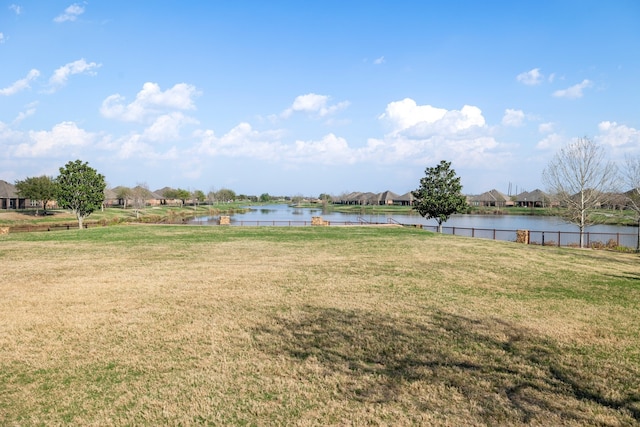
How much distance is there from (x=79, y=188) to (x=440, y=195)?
36.5 m

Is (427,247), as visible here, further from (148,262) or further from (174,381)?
(174,381)

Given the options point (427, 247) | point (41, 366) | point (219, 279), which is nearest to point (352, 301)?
point (219, 279)

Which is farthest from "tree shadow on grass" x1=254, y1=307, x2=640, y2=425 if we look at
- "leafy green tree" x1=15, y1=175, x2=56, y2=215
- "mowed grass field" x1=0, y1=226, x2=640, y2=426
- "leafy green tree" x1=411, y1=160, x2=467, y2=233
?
"leafy green tree" x1=15, y1=175, x2=56, y2=215

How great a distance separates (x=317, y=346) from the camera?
21.0ft

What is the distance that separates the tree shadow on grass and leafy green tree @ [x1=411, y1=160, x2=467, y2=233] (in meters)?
28.3

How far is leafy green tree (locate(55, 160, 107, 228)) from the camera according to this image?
126ft

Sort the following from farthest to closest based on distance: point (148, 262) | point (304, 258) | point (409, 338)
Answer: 1. point (304, 258)
2. point (148, 262)
3. point (409, 338)

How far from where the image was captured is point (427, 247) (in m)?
19.8

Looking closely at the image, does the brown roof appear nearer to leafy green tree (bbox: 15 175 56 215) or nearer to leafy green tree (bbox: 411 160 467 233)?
leafy green tree (bbox: 15 175 56 215)

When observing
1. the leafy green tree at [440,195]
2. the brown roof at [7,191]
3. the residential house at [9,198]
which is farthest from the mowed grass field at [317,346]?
the residential house at [9,198]

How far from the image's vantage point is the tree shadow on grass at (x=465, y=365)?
14.8 feet

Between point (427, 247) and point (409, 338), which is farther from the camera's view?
point (427, 247)

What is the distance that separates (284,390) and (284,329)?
232 cm

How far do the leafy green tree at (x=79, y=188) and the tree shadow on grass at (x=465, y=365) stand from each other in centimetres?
3969
